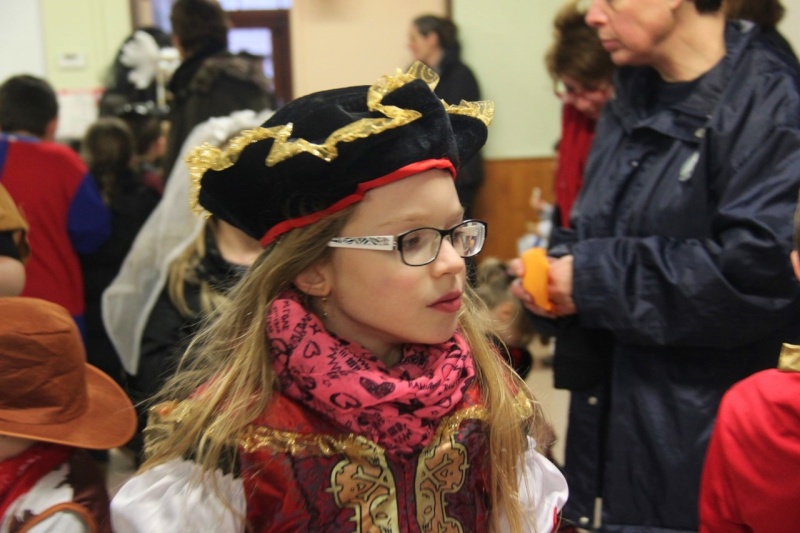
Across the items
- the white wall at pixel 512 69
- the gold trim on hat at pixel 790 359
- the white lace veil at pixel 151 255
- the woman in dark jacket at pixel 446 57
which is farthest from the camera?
the white wall at pixel 512 69

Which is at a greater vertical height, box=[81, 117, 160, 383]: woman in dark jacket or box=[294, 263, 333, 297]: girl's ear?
box=[294, 263, 333, 297]: girl's ear

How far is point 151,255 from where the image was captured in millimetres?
2484

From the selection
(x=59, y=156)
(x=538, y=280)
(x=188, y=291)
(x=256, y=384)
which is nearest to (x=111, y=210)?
(x=59, y=156)

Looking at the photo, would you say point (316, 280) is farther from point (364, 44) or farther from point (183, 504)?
point (364, 44)

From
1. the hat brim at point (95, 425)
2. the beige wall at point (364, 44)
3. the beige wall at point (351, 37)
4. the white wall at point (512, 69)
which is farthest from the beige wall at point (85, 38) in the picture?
the hat brim at point (95, 425)

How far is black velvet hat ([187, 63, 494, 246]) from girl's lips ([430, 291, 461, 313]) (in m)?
0.17

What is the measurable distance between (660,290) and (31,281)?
2106mm

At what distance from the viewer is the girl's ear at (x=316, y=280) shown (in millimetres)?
1214

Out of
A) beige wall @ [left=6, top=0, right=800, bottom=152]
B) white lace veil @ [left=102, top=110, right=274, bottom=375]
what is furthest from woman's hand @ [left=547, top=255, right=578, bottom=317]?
beige wall @ [left=6, top=0, right=800, bottom=152]

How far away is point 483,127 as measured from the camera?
1289mm

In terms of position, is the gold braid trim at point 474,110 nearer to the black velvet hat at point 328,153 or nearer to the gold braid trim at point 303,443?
the black velvet hat at point 328,153

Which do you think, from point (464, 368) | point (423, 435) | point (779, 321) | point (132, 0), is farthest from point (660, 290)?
point (132, 0)

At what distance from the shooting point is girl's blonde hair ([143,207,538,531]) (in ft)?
3.76

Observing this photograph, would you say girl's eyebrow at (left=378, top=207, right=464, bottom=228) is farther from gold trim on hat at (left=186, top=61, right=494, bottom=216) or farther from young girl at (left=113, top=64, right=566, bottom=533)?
gold trim on hat at (left=186, top=61, right=494, bottom=216)
